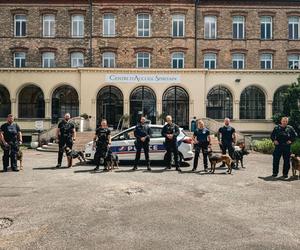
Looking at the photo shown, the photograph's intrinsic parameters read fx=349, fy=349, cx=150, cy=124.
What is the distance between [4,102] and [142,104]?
11.7 metres

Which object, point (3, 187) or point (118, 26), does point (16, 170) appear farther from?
point (118, 26)

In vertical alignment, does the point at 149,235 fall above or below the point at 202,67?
below

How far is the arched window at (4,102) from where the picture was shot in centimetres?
2956

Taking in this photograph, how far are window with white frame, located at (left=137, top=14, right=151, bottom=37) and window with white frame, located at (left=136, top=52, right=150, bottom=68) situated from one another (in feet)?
5.28

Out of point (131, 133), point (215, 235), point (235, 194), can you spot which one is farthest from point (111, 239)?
point (131, 133)

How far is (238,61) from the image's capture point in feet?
98.5

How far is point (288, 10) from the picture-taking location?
98.1ft

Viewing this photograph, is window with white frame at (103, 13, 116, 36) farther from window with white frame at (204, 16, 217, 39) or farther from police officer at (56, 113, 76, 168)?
police officer at (56, 113, 76, 168)

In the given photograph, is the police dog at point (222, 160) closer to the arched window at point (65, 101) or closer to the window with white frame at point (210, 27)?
the arched window at point (65, 101)

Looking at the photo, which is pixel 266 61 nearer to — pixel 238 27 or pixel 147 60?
pixel 238 27

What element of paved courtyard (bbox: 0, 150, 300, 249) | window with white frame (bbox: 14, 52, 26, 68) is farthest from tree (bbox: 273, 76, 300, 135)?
window with white frame (bbox: 14, 52, 26, 68)

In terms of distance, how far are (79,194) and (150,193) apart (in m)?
1.69

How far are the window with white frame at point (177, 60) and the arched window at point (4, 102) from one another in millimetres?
14312

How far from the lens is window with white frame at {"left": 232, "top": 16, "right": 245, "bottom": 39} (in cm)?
2998
